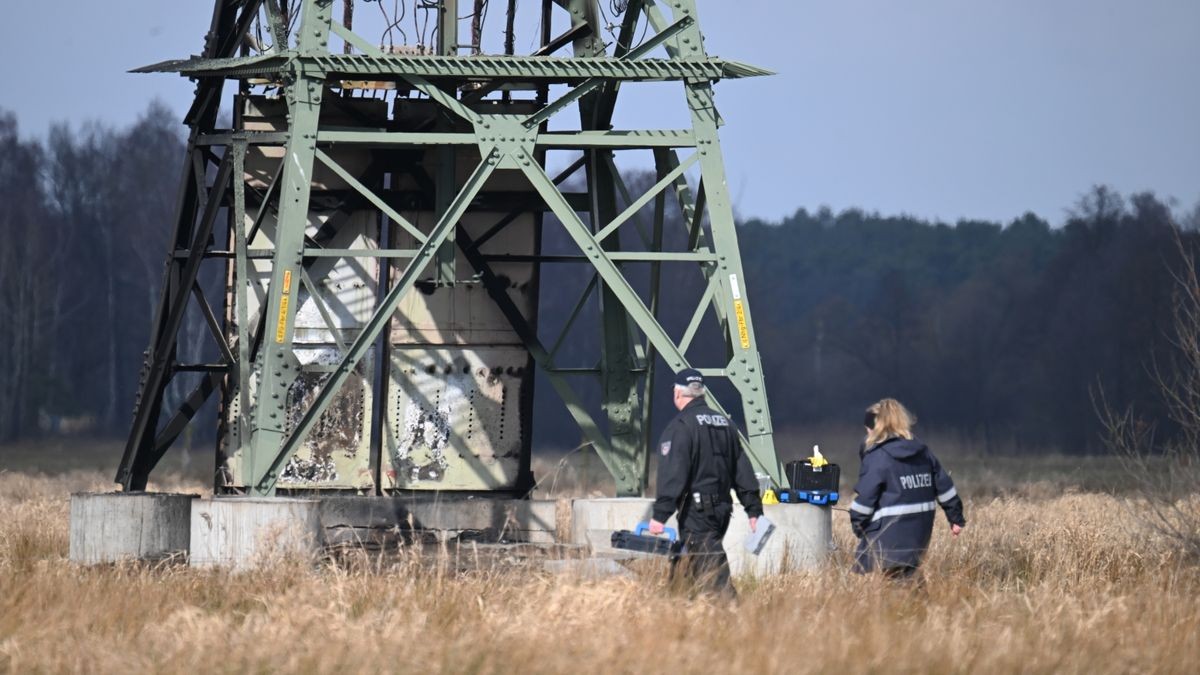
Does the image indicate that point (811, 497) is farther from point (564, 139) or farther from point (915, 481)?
point (564, 139)

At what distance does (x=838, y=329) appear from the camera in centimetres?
9200

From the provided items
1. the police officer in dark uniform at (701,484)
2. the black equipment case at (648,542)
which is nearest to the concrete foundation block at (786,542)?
the police officer in dark uniform at (701,484)

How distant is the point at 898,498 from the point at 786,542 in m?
2.74

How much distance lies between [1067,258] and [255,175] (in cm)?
6515

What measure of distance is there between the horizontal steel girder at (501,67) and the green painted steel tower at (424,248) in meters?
0.02

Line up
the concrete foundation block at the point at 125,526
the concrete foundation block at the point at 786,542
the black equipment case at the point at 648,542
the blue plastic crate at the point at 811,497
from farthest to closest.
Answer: the concrete foundation block at the point at 125,526 → the blue plastic crate at the point at 811,497 → the concrete foundation block at the point at 786,542 → the black equipment case at the point at 648,542

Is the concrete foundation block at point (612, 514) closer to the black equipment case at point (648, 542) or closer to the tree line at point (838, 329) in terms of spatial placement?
the black equipment case at point (648, 542)

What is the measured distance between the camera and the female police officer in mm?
12242

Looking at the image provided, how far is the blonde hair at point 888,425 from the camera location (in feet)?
40.4

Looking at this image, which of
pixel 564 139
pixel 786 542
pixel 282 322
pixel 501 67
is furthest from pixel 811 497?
pixel 282 322

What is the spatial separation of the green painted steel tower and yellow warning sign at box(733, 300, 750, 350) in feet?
0.07

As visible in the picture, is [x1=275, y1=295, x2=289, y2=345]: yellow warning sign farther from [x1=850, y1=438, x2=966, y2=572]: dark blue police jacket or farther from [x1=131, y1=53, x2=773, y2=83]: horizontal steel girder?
[x1=850, y1=438, x2=966, y2=572]: dark blue police jacket

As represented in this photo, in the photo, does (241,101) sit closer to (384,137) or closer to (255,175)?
(255,175)

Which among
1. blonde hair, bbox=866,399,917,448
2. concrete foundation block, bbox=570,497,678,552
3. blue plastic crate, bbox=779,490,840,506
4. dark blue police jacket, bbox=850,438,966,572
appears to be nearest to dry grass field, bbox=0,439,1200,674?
dark blue police jacket, bbox=850,438,966,572
